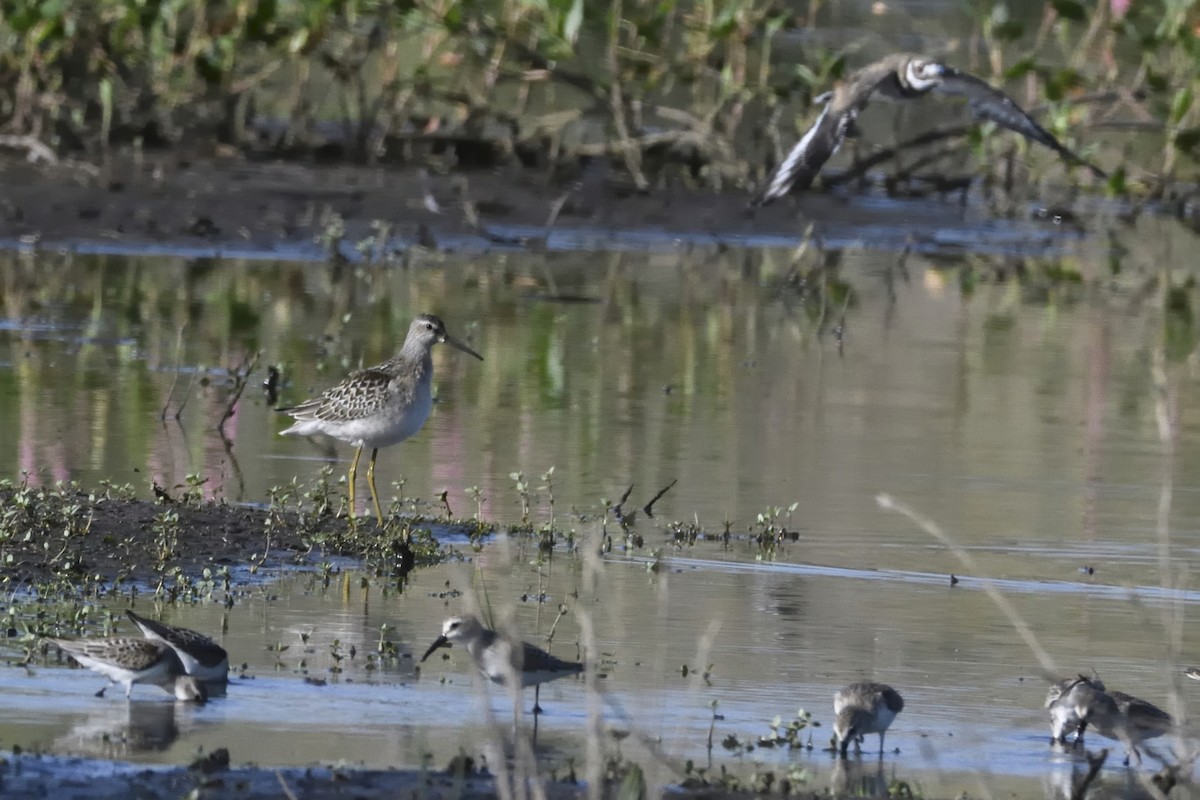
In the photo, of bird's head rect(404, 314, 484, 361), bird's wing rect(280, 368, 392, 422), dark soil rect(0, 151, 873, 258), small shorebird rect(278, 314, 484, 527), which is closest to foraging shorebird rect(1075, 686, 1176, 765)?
small shorebird rect(278, 314, 484, 527)

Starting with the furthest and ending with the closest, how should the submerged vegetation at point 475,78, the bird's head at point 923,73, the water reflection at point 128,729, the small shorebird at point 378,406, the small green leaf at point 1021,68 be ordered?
the submerged vegetation at point 475,78 → the small green leaf at point 1021,68 → the bird's head at point 923,73 → the small shorebird at point 378,406 → the water reflection at point 128,729

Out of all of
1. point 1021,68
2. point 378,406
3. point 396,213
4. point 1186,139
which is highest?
point 1021,68

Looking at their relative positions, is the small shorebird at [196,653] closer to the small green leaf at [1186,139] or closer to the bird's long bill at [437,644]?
the bird's long bill at [437,644]

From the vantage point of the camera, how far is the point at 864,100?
38.2 ft

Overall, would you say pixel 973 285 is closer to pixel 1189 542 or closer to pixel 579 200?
pixel 579 200

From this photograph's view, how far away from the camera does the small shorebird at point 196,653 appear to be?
7180 mm

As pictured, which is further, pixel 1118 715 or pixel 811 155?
pixel 811 155

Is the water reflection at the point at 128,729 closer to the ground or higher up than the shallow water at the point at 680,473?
closer to the ground

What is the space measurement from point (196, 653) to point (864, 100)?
559 centimetres

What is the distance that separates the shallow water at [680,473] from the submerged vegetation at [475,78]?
76.1 inches

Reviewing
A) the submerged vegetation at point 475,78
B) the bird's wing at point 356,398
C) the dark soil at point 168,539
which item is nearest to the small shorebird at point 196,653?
the dark soil at point 168,539

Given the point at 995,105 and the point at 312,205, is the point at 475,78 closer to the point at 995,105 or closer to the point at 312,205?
the point at 312,205

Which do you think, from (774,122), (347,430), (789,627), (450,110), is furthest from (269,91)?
(789,627)

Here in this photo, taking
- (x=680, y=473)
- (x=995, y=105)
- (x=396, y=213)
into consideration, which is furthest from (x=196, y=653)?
(x=396, y=213)
